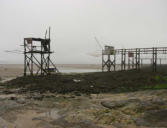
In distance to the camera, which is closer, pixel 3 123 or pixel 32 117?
pixel 3 123

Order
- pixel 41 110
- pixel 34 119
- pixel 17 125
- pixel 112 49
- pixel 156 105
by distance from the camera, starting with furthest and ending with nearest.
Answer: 1. pixel 112 49
2. pixel 41 110
3. pixel 156 105
4. pixel 34 119
5. pixel 17 125

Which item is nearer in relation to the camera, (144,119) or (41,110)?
(144,119)

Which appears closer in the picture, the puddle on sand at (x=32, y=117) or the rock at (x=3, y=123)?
the rock at (x=3, y=123)

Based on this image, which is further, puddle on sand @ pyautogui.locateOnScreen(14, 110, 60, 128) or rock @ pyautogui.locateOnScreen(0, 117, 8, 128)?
puddle on sand @ pyautogui.locateOnScreen(14, 110, 60, 128)

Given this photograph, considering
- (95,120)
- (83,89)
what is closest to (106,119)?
(95,120)

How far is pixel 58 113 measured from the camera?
24.9 feet

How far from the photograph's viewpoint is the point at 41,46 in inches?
902

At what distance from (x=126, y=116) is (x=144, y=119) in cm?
69

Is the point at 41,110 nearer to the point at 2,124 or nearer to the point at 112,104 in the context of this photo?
the point at 2,124

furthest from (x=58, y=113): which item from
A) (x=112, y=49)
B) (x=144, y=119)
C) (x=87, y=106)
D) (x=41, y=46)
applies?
(x=112, y=49)

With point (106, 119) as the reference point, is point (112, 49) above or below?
above

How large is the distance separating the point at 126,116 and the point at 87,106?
2.17 m

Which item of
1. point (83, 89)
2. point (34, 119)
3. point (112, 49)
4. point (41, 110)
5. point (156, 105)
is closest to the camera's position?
point (34, 119)

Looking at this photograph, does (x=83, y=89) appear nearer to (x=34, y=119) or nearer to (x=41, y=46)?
(x=34, y=119)
